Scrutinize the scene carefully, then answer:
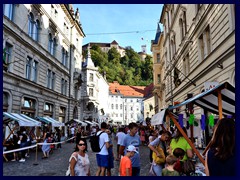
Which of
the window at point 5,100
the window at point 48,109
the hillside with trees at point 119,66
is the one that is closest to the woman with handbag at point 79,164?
the window at point 5,100

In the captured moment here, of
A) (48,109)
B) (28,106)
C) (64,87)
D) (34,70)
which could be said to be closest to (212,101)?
(28,106)

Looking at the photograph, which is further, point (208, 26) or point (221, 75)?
point (208, 26)

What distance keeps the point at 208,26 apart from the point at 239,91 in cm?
888

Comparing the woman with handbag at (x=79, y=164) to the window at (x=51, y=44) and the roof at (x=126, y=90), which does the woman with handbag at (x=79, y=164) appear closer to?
the window at (x=51, y=44)

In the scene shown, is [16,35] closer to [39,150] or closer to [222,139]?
[39,150]

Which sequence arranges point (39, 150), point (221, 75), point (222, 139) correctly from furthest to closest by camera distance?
point (39, 150), point (221, 75), point (222, 139)


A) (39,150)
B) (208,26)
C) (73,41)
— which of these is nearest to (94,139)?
(208,26)

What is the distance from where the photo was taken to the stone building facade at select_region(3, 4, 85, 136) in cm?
1562

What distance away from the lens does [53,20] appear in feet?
74.4

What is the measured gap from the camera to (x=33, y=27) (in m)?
19.2

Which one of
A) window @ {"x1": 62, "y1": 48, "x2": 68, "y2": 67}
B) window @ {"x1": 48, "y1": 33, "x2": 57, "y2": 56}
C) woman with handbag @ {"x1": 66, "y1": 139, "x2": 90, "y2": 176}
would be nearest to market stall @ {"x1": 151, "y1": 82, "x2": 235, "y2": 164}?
woman with handbag @ {"x1": 66, "y1": 139, "x2": 90, "y2": 176}

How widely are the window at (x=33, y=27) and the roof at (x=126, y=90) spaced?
5505 centimetres

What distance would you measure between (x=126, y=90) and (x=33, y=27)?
59610 millimetres

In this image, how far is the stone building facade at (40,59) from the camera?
51.3ft
